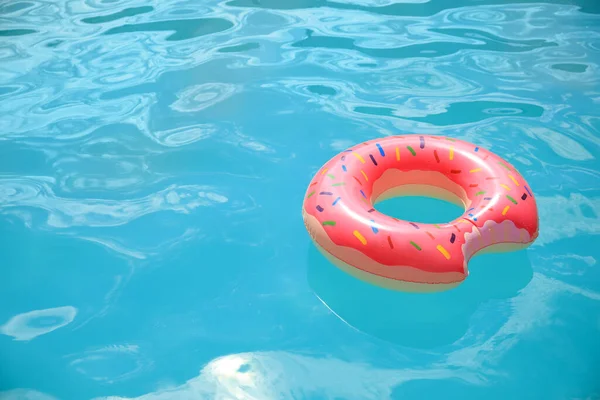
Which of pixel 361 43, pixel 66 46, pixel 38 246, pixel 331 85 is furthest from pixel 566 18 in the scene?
pixel 38 246

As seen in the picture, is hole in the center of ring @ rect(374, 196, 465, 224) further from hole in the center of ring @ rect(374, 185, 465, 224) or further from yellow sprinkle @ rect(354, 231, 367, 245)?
yellow sprinkle @ rect(354, 231, 367, 245)

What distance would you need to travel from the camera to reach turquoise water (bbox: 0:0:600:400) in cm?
243

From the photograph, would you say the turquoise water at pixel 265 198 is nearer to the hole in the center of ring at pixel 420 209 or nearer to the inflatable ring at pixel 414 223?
the hole in the center of ring at pixel 420 209

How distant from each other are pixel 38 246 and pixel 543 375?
8.13 feet

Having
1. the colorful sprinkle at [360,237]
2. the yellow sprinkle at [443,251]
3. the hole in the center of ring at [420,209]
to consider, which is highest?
the colorful sprinkle at [360,237]

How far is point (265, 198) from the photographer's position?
3.36m

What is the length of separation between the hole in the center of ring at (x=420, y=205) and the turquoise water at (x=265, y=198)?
20mm

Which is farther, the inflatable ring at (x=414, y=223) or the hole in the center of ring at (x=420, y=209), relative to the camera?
the hole in the center of ring at (x=420, y=209)

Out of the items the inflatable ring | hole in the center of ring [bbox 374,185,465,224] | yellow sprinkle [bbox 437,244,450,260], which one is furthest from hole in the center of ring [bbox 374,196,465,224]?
yellow sprinkle [bbox 437,244,450,260]

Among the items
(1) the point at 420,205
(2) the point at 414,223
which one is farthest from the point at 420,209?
(2) the point at 414,223

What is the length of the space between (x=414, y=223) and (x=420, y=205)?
0.70m

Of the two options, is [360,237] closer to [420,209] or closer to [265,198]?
[420,209]

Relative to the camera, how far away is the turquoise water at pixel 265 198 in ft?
7.98

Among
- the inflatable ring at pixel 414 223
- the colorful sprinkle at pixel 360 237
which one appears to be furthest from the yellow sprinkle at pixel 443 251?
the colorful sprinkle at pixel 360 237
